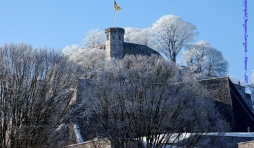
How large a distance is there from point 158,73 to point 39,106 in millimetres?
7041

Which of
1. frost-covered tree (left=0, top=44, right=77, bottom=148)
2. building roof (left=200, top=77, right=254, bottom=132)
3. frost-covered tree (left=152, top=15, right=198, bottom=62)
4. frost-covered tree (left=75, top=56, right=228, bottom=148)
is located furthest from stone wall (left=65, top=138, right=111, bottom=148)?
frost-covered tree (left=152, top=15, right=198, bottom=62)

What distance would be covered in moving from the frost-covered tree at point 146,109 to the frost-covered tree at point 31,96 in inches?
75.0

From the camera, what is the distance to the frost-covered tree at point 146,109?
2698 centimetres

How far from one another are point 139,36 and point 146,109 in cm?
5018

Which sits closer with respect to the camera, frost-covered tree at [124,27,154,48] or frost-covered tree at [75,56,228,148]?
frost-covered tree at [75,56,228,148]

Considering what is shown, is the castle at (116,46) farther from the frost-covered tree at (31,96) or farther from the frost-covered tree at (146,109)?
the frost-covered tree at (31,96)

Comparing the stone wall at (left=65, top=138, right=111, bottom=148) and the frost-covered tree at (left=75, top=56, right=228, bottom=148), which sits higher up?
the frost-covered tree at (left=75, top=56, right=228, bottom=148)

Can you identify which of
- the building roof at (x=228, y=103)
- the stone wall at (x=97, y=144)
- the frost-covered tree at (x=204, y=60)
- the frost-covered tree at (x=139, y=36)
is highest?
the frost-covered tree at (x=139, y=36)

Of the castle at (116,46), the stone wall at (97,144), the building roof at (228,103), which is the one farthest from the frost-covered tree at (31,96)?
the castle at (116,46)

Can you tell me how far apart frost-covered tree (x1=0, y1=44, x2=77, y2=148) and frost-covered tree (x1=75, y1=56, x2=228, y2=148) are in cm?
191

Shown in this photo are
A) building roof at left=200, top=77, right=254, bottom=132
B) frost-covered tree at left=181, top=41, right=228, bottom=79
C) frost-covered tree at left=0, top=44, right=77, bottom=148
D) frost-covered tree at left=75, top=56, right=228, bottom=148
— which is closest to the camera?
frost-covered tree at left=0, top=44, right=77, bottom=148

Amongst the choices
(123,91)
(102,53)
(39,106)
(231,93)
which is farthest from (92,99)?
(102,53)

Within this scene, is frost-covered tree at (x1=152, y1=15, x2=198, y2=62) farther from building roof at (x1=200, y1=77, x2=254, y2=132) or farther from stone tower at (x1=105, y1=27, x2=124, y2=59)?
building roof at (x1=200, y1=77, x2=254, y2=132)

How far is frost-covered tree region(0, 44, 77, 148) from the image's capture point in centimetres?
2542
